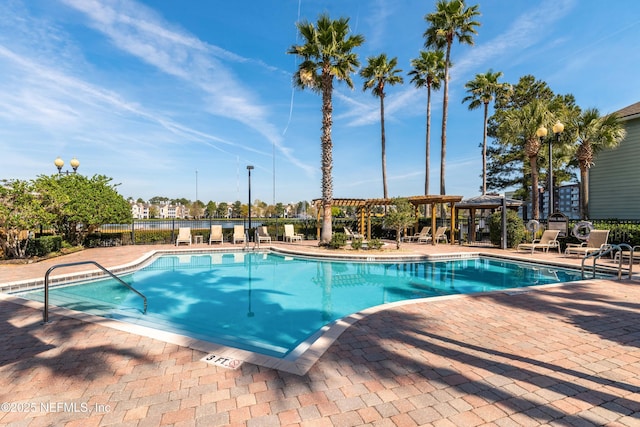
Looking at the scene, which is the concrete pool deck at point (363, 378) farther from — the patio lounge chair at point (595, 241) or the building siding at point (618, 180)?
the building siding at point (618, 180)

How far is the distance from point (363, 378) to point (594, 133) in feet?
61.8

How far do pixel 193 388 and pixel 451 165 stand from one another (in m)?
24.4

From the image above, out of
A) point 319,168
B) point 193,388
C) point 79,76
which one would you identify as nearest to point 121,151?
point 79,76

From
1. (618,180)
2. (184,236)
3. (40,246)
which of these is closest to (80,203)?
(40,246)

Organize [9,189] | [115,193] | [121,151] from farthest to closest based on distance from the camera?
[121,151]
[115,193]
[9,189]

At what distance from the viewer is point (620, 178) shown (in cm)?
→ 1609

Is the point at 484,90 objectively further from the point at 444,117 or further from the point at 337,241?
the point at 337,241

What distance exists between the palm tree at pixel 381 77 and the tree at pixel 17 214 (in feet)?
66.6

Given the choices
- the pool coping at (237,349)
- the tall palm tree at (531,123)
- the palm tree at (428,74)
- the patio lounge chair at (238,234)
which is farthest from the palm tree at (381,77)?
the pool coping at (237,349)

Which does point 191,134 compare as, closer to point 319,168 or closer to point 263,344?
point 319,168

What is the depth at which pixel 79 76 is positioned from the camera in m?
11.8

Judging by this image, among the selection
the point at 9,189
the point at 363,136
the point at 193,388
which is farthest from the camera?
the point at 363,136

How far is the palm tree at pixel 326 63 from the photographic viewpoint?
13969 mm

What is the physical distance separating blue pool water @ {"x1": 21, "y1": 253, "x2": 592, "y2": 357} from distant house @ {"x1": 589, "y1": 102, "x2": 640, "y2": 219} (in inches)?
389
